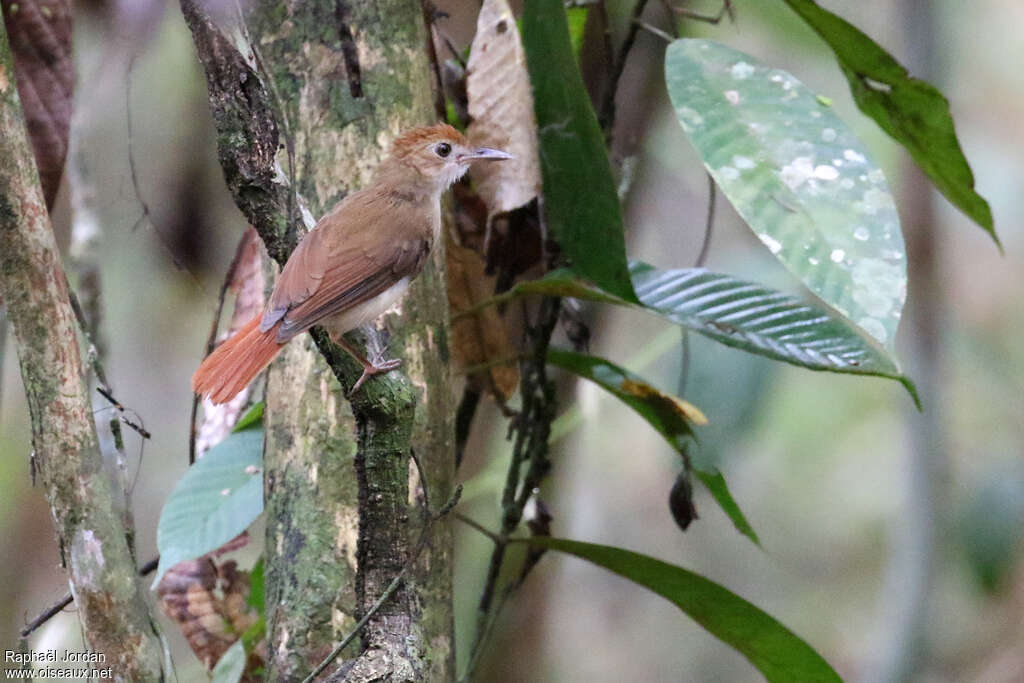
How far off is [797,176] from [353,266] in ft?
2.88

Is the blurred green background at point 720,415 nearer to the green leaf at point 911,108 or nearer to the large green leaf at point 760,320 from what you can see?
the large green leaf at point 760,320

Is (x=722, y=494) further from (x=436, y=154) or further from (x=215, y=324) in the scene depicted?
(x=215, y=324)

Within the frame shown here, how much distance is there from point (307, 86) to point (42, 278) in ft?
2.40

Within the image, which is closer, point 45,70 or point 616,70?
point 45,70

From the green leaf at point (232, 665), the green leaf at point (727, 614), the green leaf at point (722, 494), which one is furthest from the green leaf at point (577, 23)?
the green leaf at point (232, 665)

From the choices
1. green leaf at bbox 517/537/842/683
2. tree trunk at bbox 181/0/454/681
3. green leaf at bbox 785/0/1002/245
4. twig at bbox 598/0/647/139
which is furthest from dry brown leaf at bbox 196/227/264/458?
green leaf at bbox 785/0/1002/245

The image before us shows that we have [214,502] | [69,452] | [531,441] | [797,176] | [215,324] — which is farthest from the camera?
[531,441]

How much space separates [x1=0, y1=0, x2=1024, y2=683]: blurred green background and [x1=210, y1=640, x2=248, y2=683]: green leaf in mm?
421

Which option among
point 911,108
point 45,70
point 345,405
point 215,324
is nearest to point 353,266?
point 345,405

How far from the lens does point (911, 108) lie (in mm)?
2502

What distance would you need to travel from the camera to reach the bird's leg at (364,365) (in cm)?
154

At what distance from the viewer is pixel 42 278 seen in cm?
178

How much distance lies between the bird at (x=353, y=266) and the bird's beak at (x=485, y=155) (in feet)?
0.30

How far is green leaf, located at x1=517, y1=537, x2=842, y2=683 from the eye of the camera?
8.07ft
